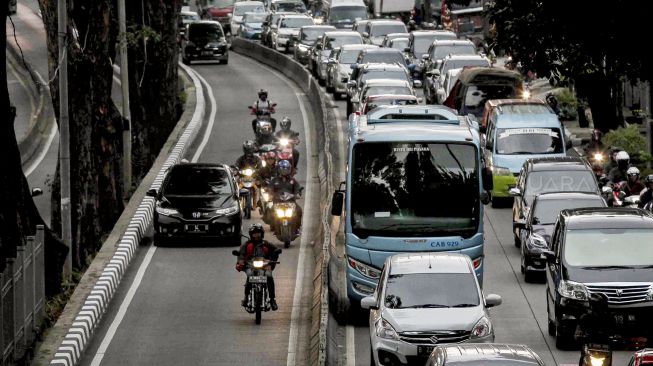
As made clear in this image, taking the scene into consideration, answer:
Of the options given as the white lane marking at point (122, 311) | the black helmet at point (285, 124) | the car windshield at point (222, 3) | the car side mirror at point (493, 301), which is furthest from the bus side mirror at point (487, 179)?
the car windshield at point (222, 3)

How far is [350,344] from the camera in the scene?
A: 2522 centimetres

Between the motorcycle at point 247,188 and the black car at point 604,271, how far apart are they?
12.9 metres

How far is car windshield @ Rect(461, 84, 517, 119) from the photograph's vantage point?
4775 cm

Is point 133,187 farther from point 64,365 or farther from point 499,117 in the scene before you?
point 64,365

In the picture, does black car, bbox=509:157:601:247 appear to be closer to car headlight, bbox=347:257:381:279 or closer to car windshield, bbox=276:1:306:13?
car headlight, bbox=347:257:381:279

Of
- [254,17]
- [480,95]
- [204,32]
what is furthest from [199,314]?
[254,17]

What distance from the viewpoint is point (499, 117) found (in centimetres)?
4088

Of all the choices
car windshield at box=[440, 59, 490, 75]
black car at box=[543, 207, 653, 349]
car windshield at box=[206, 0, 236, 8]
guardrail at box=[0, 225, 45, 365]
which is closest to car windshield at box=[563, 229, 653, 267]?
black car at box=[543, 207, 653, 349]

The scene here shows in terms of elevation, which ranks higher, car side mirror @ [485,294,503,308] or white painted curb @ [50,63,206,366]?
car side mirror @ [485,294,503,308]

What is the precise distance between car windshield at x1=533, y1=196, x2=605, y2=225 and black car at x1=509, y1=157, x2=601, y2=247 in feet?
8.27

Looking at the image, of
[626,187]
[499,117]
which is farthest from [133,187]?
[626,187]

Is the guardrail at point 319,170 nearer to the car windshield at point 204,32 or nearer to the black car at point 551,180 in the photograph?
the car windshield at point 204,32

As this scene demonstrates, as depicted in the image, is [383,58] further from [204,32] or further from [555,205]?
[555,205]

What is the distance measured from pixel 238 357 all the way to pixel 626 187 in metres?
11.3
